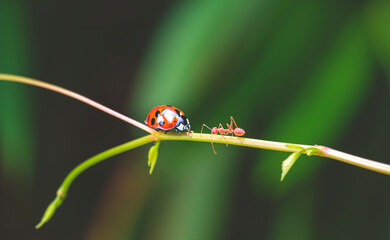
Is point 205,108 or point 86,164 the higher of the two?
point 205,108

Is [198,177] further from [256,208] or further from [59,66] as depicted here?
[59,66]

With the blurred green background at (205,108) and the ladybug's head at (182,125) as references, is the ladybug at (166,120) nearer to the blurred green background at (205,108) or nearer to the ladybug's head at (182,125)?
the ladybug's head at (182,125)

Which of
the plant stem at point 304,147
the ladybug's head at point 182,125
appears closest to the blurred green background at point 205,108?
the ladybug's head at point 182,125

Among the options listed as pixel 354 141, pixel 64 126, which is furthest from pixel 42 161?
pixel 354 141

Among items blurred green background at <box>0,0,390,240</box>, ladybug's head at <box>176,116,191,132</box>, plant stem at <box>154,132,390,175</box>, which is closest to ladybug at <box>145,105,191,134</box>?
ladybug's head at <box>176,116,191,132</box>

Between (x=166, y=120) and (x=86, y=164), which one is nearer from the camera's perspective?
(x=86, y=164)

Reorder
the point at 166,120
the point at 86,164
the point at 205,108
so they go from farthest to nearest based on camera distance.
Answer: the point at 205,108
the point at 166,120
the point at 86,164

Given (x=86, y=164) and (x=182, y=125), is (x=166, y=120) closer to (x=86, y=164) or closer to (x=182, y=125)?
(x=182, y=125)

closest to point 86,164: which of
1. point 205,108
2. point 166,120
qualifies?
point 166,120
